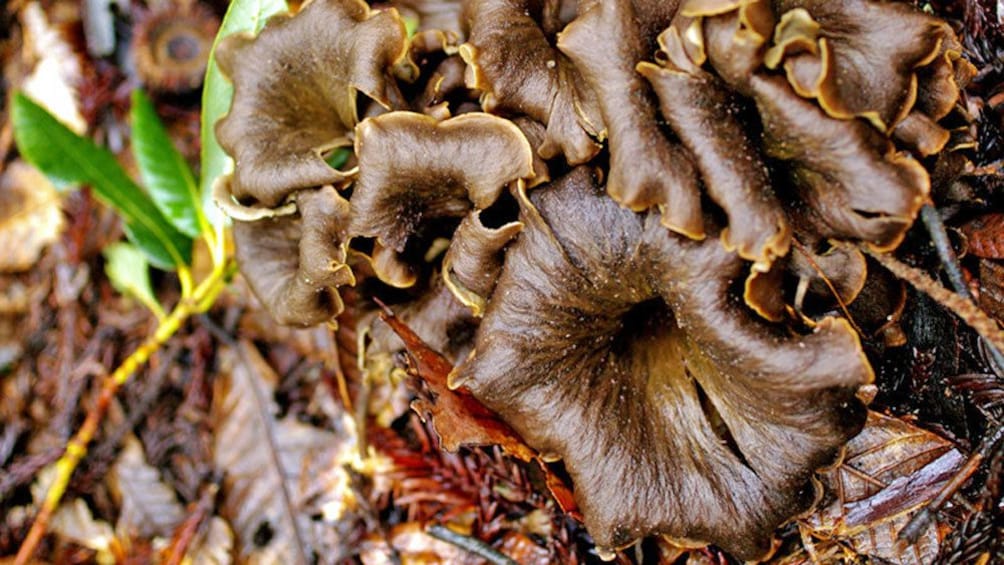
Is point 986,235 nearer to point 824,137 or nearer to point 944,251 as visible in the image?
point 944,251

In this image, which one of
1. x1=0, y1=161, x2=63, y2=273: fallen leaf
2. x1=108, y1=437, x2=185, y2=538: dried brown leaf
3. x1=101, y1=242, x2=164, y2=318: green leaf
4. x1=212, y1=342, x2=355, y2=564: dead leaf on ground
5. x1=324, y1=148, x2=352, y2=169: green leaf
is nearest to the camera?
x1=324, y1=148, x2=352, y2=169: green leaf

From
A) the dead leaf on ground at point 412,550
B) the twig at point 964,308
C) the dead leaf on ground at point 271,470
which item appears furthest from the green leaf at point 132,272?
the twig at point 964,308

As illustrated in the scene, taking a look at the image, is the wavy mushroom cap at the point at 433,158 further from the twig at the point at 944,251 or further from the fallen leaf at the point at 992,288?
the fallen leaf at the point at 992,288

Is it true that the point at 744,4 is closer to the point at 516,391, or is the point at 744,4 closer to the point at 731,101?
the point at 731,101

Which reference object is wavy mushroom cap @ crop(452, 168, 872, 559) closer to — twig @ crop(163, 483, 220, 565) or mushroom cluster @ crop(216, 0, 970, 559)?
mushroom cluster @ crop(216, 0, 970, 559)

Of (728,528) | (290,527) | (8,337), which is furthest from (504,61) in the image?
(8,337)

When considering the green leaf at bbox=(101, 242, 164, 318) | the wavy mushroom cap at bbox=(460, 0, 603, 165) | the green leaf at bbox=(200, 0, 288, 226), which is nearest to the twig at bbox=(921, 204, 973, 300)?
the wavy mushroom cap at bbox=(460, 0, 603, 165)
